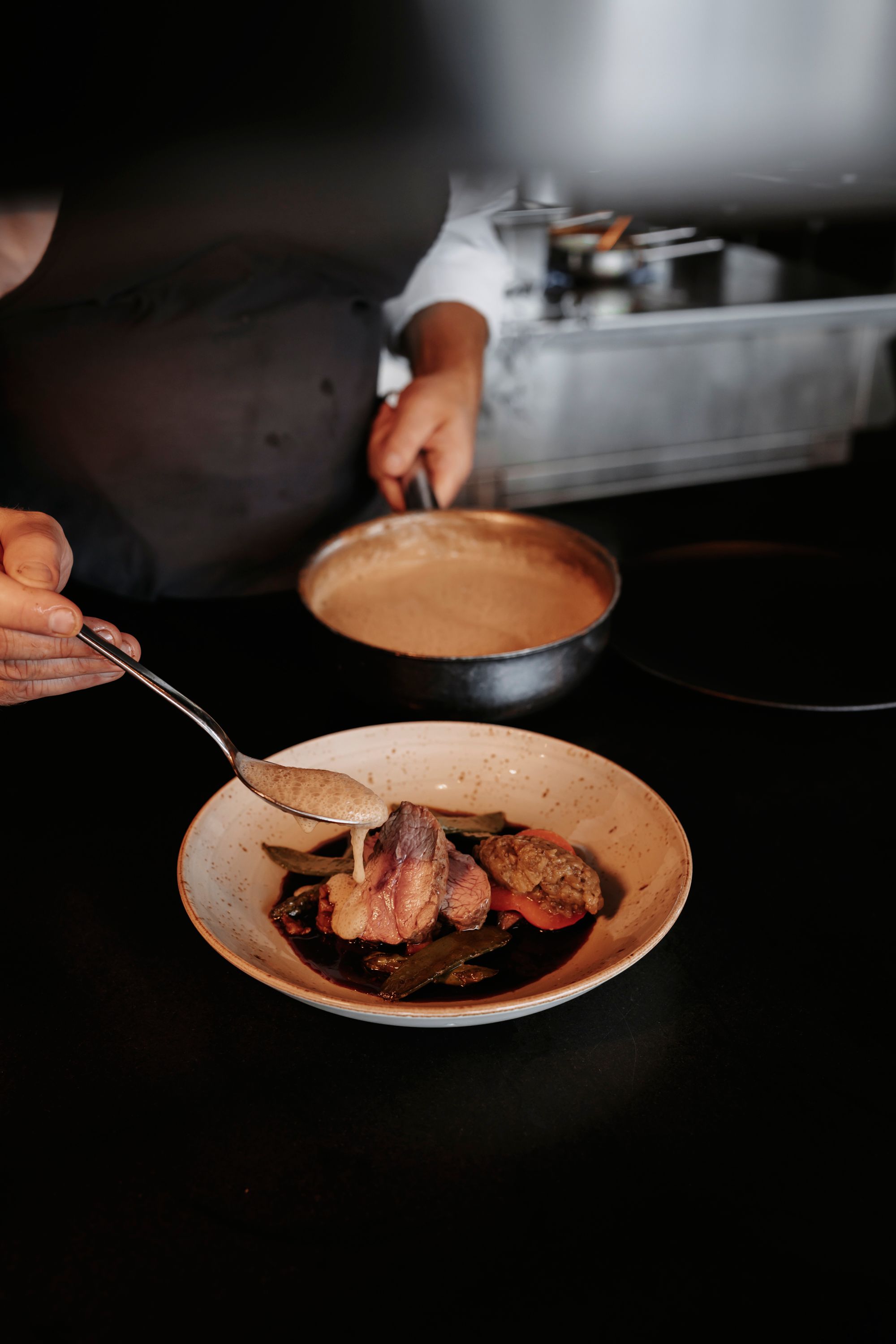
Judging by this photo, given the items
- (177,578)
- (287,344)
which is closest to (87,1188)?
(177,578)

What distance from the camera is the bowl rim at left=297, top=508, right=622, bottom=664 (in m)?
1.08

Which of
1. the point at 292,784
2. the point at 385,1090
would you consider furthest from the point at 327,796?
the point at 385,1090

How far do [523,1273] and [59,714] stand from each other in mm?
975

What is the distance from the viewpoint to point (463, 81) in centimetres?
67

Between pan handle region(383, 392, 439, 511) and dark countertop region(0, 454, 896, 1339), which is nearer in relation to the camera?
dark countertop region(0, 454, 896, 1339)

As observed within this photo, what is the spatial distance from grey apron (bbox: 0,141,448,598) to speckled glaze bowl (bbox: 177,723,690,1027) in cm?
69

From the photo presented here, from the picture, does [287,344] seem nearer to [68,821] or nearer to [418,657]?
[418,657]

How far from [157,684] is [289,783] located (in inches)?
6.6

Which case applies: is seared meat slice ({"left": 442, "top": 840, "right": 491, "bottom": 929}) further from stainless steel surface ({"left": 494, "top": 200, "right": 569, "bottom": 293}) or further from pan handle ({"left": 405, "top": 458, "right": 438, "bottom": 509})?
stainless steel surface ({"left": 494, "top": 200, "right": 569, "bottom": 293})

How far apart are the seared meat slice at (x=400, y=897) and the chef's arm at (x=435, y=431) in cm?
79

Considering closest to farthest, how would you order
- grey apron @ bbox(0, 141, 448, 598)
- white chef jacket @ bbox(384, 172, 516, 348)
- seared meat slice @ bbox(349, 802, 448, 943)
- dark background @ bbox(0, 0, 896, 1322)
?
dark background @ bbox(0, 0, 896, 1322)
seared meat slice @ bbox(349, 802, 448, 943)
grey apron @ bbox(0, 141, 448, 598)
white chef jacket @ bbox(384, 172, 516, 348)

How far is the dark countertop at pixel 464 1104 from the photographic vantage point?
0.65 metres

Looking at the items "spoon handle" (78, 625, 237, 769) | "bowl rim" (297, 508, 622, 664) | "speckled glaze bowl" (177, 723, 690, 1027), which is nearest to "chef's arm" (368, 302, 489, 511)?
"bowl rim" (297, 508, 622, 664)

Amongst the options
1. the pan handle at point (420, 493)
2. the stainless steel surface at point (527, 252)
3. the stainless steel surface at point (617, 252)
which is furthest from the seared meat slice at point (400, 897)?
the stainless steel surface at point (617, 252)
